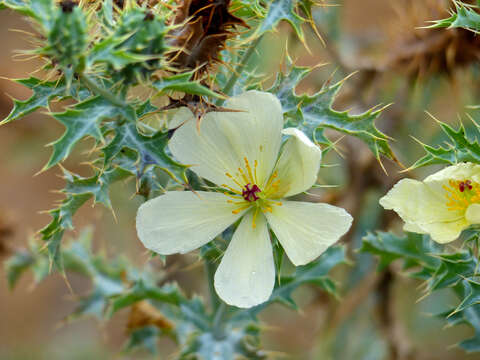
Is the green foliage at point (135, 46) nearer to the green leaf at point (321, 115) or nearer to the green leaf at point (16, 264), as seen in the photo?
the green leaf at point (321, 115)

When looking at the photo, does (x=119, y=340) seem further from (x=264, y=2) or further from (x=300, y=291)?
(x=264, y=2)


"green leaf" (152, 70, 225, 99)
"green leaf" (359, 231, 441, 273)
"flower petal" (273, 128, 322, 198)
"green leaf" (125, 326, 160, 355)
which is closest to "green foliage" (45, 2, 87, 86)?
"green leaf" (152, 70, 225, 99)

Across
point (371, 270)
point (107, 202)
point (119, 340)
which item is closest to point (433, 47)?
point (371, 270)

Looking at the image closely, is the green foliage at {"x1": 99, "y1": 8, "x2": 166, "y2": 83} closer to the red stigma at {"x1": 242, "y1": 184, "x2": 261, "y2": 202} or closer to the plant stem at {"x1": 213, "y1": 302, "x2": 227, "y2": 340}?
the red stigma at {"x1": 242, "y1": 184, "x2": 261, "y2": 202}

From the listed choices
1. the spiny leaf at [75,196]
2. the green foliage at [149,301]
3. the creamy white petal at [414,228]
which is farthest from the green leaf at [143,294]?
the creamy white petal at [414,228]

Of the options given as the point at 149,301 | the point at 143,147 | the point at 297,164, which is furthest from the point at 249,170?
the point at 149,301

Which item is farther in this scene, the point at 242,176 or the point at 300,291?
the point at 300,291
